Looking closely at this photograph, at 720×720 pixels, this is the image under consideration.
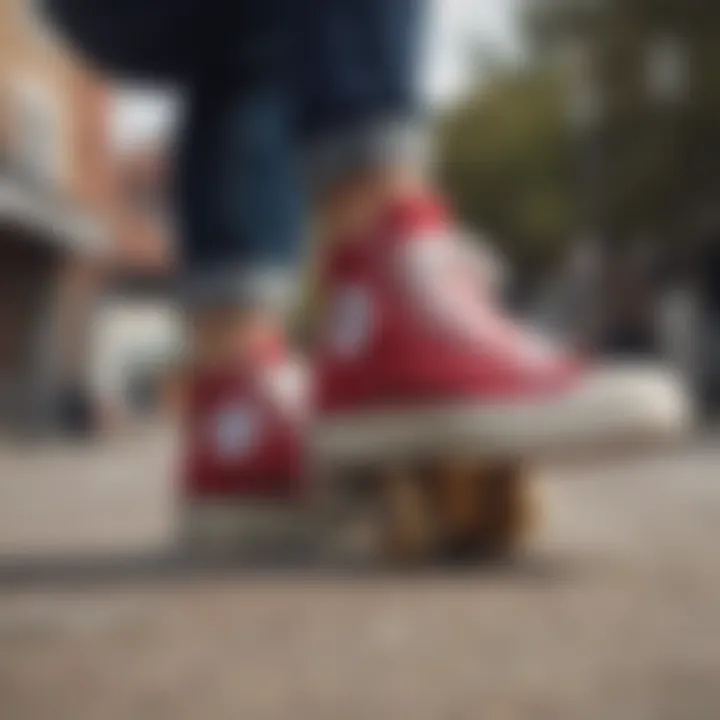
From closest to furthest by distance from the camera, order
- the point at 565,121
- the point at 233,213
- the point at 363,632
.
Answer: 1. the point at 363,632
2. the point at 565,121
3. the point at 233,213

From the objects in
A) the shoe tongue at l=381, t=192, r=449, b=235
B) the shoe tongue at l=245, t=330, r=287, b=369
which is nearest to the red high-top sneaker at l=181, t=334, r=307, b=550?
the shoe tongue at l=245, t=330, r=287, b=369

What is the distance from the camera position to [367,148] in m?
0.72

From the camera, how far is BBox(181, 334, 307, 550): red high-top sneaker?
2.60ft

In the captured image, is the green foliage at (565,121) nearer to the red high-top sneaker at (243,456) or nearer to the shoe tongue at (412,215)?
the shoe tongue at (412,215)

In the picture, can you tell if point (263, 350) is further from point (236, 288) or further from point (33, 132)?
point (33, 132)

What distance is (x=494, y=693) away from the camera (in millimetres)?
411

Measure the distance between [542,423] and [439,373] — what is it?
2.2 inches

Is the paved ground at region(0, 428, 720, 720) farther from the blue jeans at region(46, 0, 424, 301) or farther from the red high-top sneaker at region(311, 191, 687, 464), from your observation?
the blue jeans at region(46, 0, 424, 301)

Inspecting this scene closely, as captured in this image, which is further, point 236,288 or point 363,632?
point 236,288

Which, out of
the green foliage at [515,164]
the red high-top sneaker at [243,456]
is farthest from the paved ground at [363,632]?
the green foliage at [515,164]

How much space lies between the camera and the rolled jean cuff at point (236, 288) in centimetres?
79

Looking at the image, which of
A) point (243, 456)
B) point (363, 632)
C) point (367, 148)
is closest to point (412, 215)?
point (367, 148)

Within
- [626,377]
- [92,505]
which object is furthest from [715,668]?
[92,505]

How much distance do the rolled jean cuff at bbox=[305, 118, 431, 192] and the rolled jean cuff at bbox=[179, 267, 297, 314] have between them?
0.09 m
